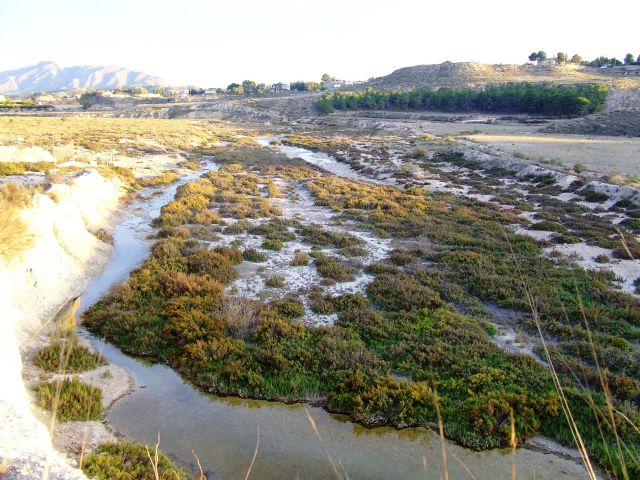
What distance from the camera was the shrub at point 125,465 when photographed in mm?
6867

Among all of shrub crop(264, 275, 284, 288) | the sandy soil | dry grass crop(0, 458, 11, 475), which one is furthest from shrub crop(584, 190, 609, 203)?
dry grass crop(0, 458, 11, 475)

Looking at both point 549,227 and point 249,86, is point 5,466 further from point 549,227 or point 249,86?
point 249,86

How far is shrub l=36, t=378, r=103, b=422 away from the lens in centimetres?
861

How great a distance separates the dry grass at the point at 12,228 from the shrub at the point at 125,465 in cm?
764

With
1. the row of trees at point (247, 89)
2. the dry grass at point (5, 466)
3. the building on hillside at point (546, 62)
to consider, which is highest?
the building on hillside at point (546, 62)

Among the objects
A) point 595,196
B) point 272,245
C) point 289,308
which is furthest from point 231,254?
point 595,196

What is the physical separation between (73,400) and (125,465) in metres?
2.57

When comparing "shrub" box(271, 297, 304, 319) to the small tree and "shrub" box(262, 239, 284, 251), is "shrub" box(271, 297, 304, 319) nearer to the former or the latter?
"shrub" box(262, 239, 284, 251)

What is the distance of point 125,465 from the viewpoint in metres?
7.17

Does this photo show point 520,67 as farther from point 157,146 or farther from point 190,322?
point 190,322

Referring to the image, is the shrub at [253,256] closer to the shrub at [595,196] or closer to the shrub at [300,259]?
the shrub at [300,259]

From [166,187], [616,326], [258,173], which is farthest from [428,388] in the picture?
[258,173]

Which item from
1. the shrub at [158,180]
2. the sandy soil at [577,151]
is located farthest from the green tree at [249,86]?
the shrub at [158,180]

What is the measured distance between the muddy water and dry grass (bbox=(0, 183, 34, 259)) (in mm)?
5879
